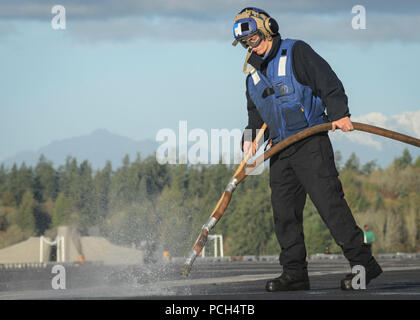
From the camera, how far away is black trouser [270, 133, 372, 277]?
323 inches

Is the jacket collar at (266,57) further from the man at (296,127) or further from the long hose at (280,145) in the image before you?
the long hose at (280,145)

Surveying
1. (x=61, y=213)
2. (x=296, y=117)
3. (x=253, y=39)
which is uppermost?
(x=61, y=213)

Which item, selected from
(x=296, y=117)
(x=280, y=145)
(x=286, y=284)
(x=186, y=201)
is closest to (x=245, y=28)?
(x=296, y=117)

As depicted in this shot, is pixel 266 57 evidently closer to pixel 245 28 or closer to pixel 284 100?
pixel 245 28

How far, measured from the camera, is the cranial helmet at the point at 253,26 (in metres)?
8.45

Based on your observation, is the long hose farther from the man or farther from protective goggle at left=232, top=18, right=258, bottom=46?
protective goggle at left=232, top=18, right=258, bottom=46

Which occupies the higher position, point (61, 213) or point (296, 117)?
point (61, 213)

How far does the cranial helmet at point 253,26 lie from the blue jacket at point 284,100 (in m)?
0.19

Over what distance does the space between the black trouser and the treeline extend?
4836 cm

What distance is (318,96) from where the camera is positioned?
840cm

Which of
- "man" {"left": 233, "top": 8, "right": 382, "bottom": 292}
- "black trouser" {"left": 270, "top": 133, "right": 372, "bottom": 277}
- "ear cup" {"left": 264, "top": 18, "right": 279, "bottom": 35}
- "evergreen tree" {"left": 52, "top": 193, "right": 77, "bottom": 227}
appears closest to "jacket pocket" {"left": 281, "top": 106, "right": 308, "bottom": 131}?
"man" {"left": 233, "top": 8, "right": 382, "bottom": 292}

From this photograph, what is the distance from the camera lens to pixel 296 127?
8.35 meters

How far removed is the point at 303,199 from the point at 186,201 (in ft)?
374

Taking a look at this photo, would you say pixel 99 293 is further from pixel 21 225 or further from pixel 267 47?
pixel 21 225
